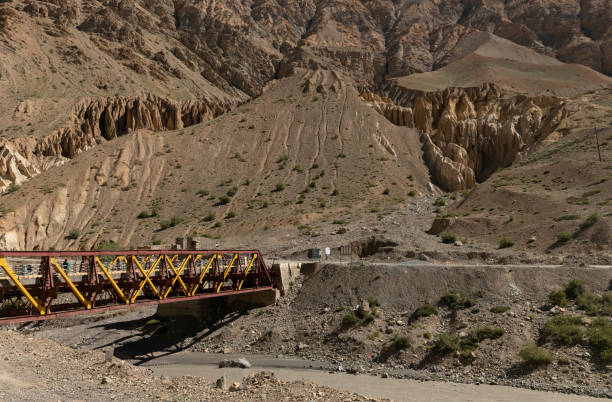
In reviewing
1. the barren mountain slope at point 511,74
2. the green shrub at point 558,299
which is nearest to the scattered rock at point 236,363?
the green shrub at point 558,299

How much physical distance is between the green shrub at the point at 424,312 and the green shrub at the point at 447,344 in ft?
8.51

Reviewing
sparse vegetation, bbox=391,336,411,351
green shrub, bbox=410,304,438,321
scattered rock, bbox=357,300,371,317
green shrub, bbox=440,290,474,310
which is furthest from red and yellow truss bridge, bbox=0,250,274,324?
green shrub, bbox=440,290,474,310

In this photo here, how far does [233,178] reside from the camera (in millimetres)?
66375

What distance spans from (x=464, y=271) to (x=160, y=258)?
17.9 meters

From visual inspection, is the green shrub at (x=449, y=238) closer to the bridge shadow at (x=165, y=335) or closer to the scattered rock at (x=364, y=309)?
the scattered rock at (x=364, y=309)

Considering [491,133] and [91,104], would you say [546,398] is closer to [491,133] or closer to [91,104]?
[491,133]

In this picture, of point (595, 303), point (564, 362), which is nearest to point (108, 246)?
point (564, 362)

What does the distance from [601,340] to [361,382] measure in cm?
1080

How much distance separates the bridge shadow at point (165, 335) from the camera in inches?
1130

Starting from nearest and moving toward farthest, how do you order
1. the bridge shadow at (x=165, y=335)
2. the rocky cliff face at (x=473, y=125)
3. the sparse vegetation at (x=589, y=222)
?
the bridge shadow at (x=165, y=335) → the sparse vegetation at (x=589, y=222) → the rocky cliff face at (x=473, y=125)

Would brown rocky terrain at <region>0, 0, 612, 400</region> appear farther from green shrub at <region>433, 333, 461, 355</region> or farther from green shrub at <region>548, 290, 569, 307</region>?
green shrub at <region>548, 290, 569, 307</region>

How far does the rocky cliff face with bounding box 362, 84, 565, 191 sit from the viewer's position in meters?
69.8

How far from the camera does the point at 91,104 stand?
280ft

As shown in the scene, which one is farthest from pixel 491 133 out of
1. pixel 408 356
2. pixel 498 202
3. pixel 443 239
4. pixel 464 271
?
pixel 408 356
